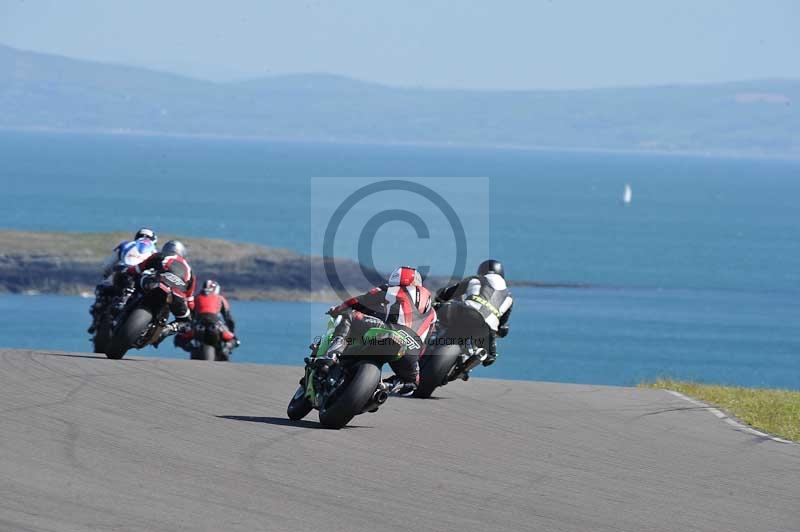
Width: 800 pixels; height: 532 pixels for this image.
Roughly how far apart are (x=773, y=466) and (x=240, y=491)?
5033 millimetres

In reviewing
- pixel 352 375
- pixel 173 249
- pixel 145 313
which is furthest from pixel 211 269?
pixel 352 375

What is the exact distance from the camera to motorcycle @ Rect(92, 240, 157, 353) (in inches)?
685

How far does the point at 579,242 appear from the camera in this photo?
172500 millimetres

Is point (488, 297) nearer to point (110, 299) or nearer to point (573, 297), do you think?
point (110, 299)

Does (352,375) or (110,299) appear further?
(110,299)

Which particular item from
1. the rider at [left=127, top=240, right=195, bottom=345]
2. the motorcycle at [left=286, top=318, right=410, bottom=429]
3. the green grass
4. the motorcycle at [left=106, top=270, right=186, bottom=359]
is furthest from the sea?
the motorcycle at [left=286, top=318, right=410, bottom=429]

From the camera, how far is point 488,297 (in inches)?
627

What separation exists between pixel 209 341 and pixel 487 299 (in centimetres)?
755

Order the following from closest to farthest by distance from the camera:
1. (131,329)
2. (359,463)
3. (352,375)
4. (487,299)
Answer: (359,463)
(352,375)
(487,299)
(131,329)

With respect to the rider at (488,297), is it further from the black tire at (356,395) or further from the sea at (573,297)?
the sea at (573,297)

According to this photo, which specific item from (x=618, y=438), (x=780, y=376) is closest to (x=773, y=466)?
(x=618, y=438)

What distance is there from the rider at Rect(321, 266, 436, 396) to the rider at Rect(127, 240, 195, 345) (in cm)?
523

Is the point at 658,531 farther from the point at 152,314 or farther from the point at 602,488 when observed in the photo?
the point at 152,314
